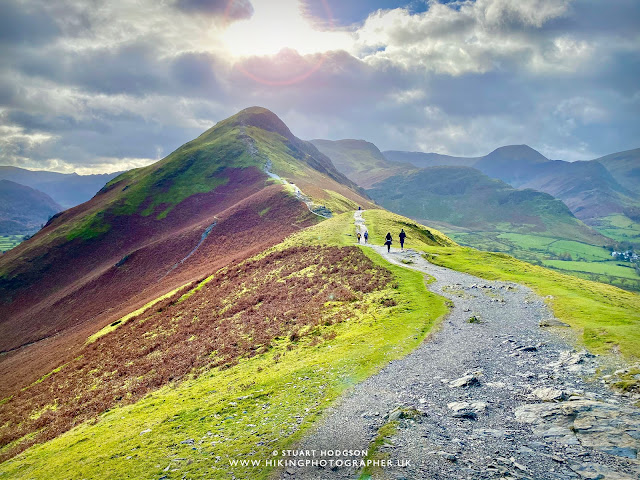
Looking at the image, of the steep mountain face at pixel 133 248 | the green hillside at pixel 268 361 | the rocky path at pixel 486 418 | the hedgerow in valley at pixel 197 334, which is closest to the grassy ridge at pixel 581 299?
the green hillside at pixel 268 361

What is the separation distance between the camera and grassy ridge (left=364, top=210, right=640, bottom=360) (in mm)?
18719

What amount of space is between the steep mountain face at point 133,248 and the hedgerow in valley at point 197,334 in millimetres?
12210

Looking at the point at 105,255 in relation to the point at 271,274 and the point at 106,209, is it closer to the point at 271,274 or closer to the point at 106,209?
the point at 106,209

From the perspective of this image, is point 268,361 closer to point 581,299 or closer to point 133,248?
point 581,299

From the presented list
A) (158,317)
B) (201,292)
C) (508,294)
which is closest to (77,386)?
(158,317)

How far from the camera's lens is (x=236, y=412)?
16.9m

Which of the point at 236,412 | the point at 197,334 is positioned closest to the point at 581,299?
the point at 236,412

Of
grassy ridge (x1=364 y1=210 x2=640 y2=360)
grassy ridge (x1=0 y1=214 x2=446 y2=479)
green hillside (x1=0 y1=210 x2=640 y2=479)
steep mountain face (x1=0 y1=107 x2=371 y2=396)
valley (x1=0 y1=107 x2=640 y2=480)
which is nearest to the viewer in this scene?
valley (x1=0 y1=107 x2=640 y2=480)

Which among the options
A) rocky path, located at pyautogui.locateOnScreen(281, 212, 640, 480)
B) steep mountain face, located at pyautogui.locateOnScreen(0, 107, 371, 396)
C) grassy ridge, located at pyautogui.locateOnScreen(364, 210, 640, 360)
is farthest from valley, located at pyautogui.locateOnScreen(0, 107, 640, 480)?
steep mountain face, located at pyautogui.locateOnScreen(0, 107, 371, 396)

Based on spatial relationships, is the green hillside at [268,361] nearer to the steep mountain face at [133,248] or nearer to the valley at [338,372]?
the valley at [338,372]

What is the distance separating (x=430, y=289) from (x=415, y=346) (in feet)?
42.2

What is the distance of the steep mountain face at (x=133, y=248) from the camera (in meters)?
66.2

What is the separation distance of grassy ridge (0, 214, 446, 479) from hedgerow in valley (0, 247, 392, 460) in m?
2.19

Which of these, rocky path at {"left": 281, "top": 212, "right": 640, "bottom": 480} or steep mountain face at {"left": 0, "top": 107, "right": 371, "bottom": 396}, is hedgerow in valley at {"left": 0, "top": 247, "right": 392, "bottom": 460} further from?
steep mountain face at {"left": 0, "top": 107, "right": 371, "bottom": 396}
